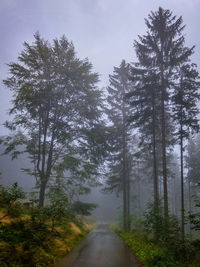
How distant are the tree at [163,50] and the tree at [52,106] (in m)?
4.61

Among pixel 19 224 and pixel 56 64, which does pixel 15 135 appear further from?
pixel 19 224

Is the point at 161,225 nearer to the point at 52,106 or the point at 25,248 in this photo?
the point at 25,248

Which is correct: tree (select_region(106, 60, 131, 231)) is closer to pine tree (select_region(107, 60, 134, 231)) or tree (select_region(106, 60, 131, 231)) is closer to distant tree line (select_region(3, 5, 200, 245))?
pine tree (select_region(107, 60, 134, 231))

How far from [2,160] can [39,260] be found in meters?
66.8

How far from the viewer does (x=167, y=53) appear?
512 inches

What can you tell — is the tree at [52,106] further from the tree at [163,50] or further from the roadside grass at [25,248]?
the roadside grass at [25,248]

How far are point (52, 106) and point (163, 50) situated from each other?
9.67m

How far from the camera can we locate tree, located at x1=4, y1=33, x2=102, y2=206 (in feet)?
39.5

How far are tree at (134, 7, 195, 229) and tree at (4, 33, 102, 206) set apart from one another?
4.61 m

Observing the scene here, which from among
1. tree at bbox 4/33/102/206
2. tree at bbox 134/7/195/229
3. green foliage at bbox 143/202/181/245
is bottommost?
green foliage at bbox 143/202/181/245

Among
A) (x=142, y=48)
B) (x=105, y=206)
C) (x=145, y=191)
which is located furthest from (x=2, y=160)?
(x=142, y=48)

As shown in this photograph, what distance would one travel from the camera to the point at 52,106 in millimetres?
12703

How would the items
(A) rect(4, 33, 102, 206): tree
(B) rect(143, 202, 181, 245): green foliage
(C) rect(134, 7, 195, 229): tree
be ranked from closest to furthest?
(B) rect(143, 202, 181, 245): green foliage < (A) rect(4, 33, 102, 206): tree < (C) rect(134, 7, 195, 229): tree

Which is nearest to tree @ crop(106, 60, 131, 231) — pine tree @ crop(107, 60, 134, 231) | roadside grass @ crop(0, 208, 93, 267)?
pine tree @ crop(107, 60, 134, 231)
